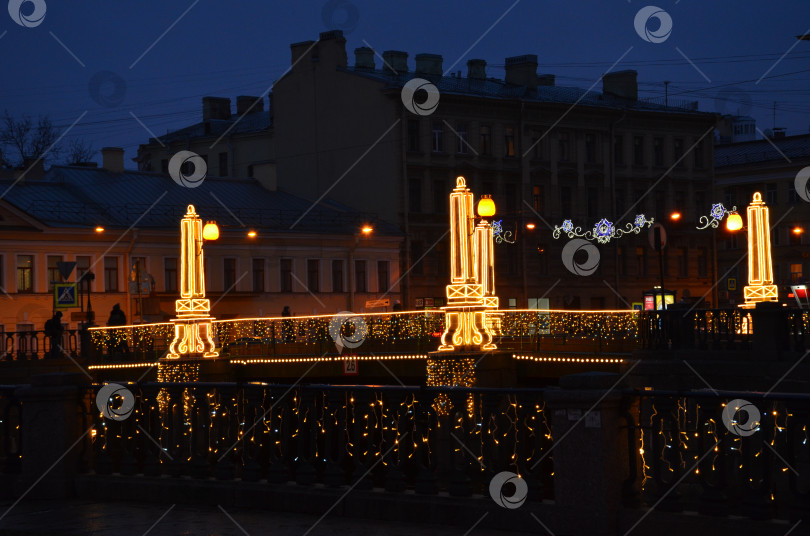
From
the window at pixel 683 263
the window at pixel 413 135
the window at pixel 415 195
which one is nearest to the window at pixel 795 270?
the window at pixel 683 263

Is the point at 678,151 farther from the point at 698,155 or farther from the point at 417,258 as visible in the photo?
the point at 417,258

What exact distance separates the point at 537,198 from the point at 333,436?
55836 millimetres

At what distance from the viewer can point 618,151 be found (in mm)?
70750

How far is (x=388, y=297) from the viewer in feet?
202

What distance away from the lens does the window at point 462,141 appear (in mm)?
→ 64500

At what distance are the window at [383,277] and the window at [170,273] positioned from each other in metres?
9.38

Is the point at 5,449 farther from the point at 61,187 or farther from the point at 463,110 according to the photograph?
the point at 463,110

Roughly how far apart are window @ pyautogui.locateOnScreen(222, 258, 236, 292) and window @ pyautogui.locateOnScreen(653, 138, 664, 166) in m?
24.3

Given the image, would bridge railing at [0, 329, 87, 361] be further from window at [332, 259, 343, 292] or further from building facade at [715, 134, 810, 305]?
building facade at [715, 134, 810, 305]

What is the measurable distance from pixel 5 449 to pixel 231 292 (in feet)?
142

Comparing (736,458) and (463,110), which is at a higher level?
(463,110)

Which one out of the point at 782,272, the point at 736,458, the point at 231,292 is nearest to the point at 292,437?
the point at 736,458

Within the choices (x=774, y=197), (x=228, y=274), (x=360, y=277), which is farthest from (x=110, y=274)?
(x=774, y=197)

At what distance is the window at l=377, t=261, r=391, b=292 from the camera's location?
201 ft
